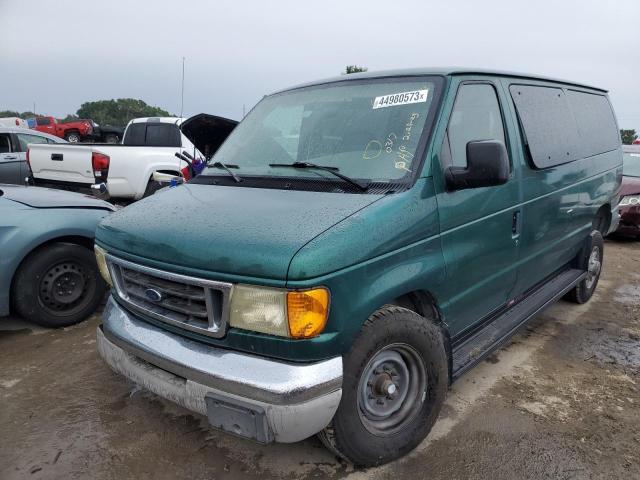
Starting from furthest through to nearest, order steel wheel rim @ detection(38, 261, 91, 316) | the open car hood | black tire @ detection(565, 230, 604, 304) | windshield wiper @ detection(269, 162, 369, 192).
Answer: the open car hood < black tire @ detection(565, 230, 604, 304) < steel wheel rim @ detection(38, 261, 91, 316) < windshield wiper @ detection(269, 162, 369, 192)

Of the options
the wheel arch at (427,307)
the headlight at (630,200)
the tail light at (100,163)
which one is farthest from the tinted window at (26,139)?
the headlight at (630,200)

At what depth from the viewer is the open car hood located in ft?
16.9

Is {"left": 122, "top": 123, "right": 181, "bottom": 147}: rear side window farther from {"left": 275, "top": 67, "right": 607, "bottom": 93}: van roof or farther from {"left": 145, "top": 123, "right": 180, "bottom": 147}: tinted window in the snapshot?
{"left": 275, "top": 67, "right": 607, "bottom": 93}: van roof

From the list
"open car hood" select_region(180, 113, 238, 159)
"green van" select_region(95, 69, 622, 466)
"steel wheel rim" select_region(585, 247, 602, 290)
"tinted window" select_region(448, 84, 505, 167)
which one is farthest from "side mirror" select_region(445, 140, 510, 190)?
"open car hood" select_region(180, 113, 238, 159)

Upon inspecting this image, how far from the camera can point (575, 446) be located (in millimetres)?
2760

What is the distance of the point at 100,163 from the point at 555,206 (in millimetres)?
5829

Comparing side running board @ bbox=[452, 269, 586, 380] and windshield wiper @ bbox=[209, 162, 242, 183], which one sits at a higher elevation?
windshield wiper @ bbox=[209, 162, 242, 183]

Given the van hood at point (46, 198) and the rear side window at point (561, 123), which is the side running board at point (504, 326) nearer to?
the rear side window at point (561, 123)

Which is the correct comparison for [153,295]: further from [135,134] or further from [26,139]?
[26,139]

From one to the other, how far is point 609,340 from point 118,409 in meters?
4.02

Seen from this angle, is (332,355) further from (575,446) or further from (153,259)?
(575,446)

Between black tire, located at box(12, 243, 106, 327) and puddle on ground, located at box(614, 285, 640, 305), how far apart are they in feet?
17.8

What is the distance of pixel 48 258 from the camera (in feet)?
13.5

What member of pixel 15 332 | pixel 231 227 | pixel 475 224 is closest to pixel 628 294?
pixel 475 224
